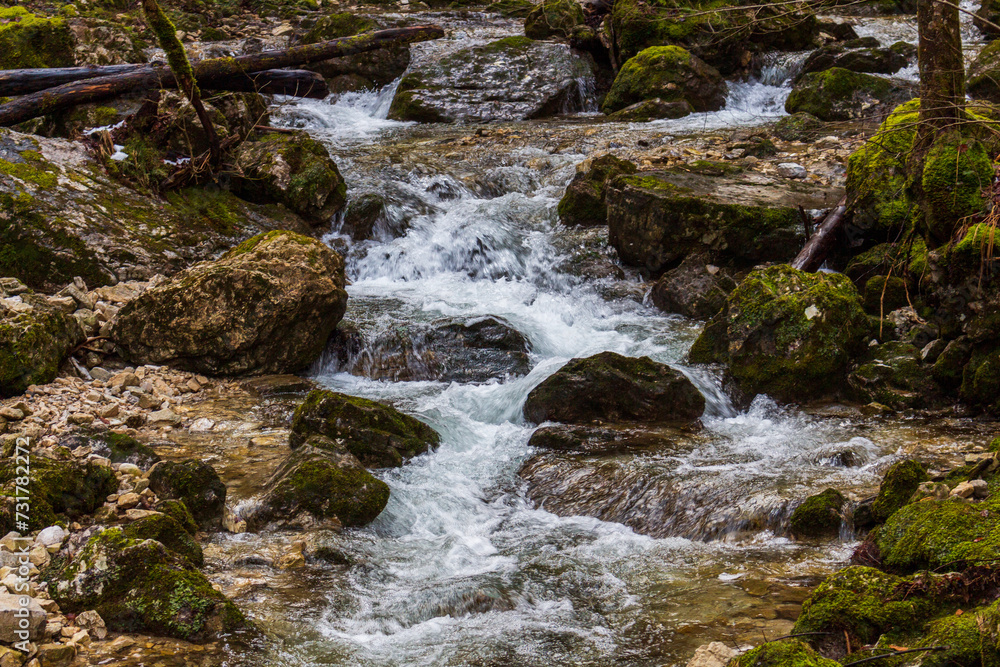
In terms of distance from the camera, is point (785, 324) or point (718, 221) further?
point (718, 221)

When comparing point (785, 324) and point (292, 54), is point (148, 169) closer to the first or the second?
point (292, 54)

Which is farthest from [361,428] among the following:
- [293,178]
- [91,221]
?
[293,178]

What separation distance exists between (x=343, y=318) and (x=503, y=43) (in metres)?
11.0

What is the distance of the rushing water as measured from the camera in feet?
12.7

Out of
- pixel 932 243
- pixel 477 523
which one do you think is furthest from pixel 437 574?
pixel 932 243

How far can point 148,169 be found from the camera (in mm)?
9977

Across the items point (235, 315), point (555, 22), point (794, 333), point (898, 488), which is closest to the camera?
point (898, 488)

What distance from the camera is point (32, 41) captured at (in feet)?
44.2

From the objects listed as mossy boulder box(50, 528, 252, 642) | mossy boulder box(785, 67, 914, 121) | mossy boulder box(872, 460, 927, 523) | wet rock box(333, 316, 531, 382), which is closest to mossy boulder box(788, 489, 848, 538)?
mossy boulder box(872, 460, 927, 523)

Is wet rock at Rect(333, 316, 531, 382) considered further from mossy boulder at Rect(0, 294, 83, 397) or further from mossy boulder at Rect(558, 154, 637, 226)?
mossy boulder at Rect(558, 154, 637, 226)

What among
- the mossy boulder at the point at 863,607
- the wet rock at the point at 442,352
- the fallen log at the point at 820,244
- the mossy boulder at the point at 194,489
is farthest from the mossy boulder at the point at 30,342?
the fallen log at the point at 820,244

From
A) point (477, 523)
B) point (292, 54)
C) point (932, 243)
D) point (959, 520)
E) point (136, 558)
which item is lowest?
point (477, 523)

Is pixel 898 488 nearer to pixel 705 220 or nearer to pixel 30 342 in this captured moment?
pixel 705 220

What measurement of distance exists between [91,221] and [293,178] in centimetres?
281
